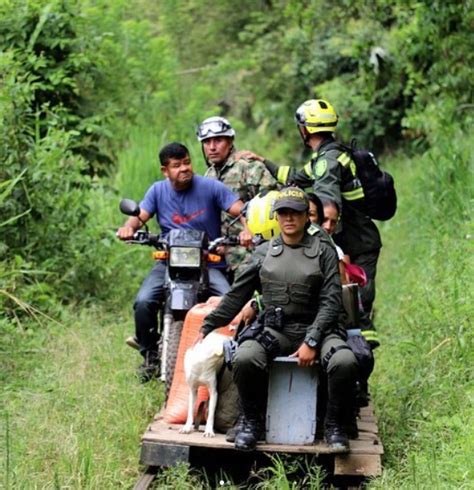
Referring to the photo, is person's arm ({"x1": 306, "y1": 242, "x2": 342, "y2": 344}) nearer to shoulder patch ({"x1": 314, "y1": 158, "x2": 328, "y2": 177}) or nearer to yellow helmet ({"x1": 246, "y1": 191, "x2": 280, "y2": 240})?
yellow helmet ({"x1": 246, "y1": 191, "x2": 280, "y2": 240})

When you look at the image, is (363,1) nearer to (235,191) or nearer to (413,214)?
(413,214)

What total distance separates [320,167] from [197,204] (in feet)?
3.72

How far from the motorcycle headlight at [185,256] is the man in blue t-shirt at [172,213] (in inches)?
14.2

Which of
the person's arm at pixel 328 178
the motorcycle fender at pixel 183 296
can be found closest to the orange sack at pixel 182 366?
the motorcycle fender at pixel 183 296

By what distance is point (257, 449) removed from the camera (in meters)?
6.59

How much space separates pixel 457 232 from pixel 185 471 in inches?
250

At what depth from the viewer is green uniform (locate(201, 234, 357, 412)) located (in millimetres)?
6574

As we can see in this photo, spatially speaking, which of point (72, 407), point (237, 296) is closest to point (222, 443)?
point (237, 296)

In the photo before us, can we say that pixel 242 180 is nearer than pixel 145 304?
No

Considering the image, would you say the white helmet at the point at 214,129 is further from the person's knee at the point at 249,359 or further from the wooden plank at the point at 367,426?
the person's knee at the point at 249,359

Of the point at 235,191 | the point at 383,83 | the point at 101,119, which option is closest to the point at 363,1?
the point at 101,119

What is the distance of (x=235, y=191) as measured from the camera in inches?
374

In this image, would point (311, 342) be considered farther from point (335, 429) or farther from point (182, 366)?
point (182, 366)

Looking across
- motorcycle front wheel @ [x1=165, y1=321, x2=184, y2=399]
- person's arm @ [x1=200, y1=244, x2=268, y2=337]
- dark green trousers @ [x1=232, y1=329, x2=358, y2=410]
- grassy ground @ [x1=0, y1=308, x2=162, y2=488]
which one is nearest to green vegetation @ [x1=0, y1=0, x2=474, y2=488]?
grassy ground @ [x1=0, y1=308, x2=162, y2=488]
